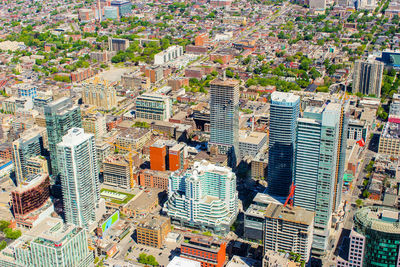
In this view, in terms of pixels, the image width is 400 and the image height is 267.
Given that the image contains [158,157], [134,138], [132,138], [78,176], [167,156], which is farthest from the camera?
[134,138]

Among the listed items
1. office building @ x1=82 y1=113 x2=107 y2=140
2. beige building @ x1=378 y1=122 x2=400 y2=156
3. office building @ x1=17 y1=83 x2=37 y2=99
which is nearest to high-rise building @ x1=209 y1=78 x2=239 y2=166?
office building @ x1=82 y1=113 x2=107 y2=140

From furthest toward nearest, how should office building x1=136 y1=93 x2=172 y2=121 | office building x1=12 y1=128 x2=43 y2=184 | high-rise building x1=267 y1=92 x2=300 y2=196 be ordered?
office building x1=136 y1=93 x2=172 y2=121 < office building x1=12 y1=128 x2=43 y2=184 < high-rise building x1=267 y1=92 x2=300 y2=196

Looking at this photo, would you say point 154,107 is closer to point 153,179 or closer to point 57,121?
point 153,179

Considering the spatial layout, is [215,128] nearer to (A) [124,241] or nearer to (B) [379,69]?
(A) [124,241]

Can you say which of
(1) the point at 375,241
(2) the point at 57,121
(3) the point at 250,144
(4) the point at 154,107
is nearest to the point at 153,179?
(2) the point at 57,121

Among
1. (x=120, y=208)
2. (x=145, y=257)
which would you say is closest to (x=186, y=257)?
(x=145, y=257)

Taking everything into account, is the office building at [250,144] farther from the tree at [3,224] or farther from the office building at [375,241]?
the tree at [3,224]

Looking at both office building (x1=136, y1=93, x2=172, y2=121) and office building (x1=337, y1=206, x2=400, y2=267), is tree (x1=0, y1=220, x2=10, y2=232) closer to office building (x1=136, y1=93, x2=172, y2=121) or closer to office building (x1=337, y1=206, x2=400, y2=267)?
office building (x1=136, y1=93, x2=172, y2=121)

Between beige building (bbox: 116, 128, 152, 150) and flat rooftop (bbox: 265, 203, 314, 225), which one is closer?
flat rooftop (bbox: 265, 203, 314, 225)
